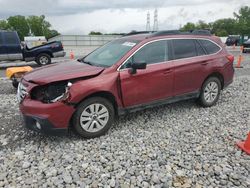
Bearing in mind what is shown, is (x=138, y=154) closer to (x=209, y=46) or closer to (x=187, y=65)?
(x=187, y=65)

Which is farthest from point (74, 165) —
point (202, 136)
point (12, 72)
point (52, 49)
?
point (52, 49)

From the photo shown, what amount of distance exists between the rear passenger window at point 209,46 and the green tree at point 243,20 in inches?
2108

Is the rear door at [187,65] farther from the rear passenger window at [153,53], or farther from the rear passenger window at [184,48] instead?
the rear passenger window at [153,53]

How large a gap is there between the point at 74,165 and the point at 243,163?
7.89 ft

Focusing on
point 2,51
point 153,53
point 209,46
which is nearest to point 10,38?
point 2,51

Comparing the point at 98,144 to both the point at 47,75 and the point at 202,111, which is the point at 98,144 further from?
the point at 202,111

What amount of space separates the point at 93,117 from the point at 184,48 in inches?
99.0

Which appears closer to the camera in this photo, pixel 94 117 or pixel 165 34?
pixel 94 117

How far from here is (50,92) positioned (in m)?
4.00

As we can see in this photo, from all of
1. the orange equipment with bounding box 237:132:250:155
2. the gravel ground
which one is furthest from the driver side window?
the orange equipment with bounding box 237:132:250:155

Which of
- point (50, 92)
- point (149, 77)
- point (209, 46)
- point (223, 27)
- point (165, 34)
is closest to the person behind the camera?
point (50, 92)

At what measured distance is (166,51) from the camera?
16.4 feet

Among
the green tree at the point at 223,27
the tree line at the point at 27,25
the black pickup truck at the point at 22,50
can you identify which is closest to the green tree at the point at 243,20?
the green tree at the point at 223,27

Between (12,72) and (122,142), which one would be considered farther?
(12,72)
